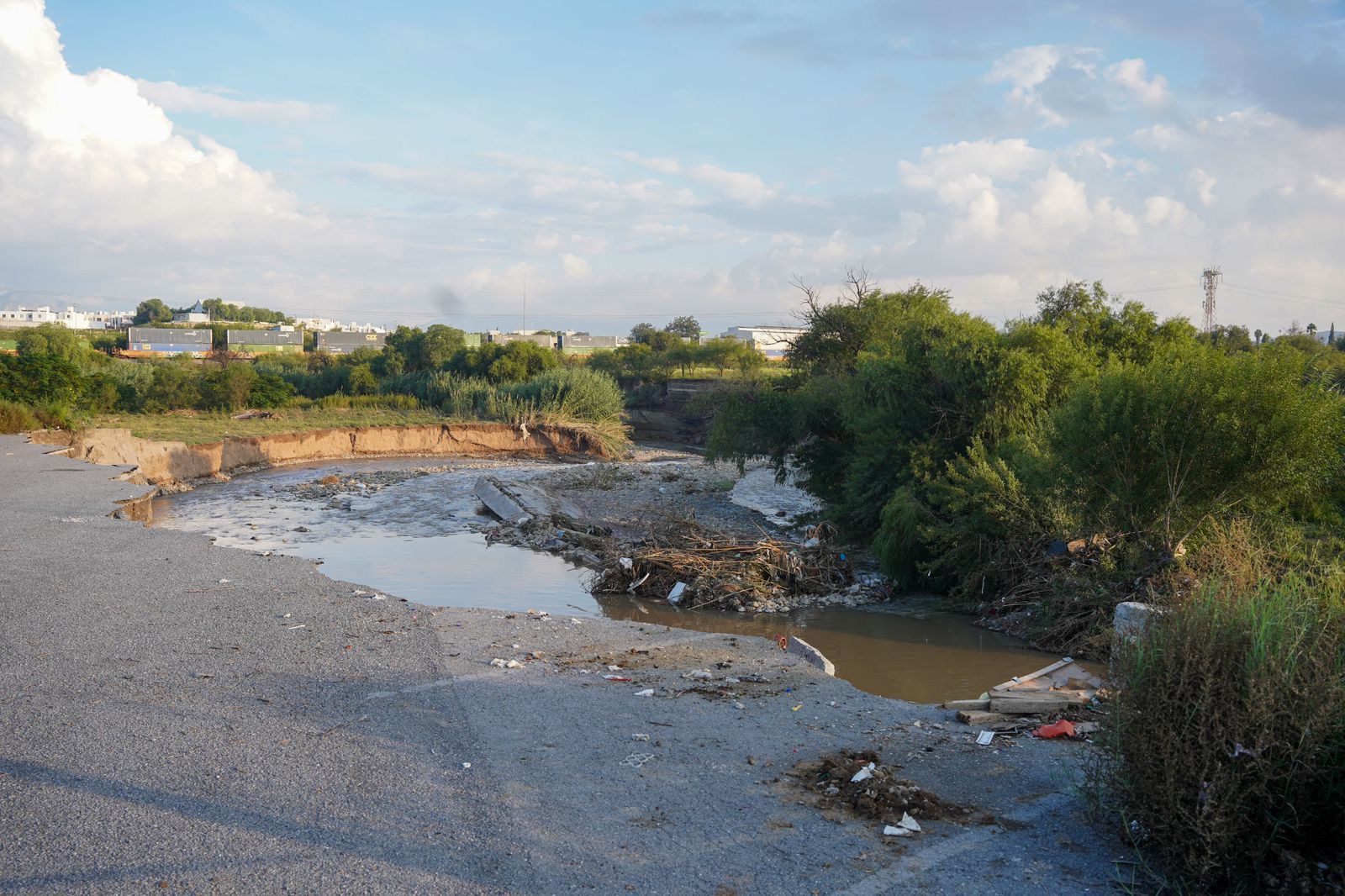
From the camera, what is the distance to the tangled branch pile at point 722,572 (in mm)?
15305

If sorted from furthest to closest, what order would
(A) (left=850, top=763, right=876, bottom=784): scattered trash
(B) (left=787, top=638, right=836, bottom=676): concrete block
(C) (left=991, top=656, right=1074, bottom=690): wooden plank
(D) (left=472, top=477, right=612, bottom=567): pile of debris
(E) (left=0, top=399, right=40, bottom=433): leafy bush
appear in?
(E) (left=0, top=399, right=40, bottom=433): leafy bush
(D) (left=472, top=477, right=612, bottom=567): pile of debris
(B) (left=787, top=638, right=836, bottom=676): concrete block
(C) (left=991, top=656, right=1074, bottom=690): wooden plank
(A) (left=850, top=763, right=876, bottom=784): scattered trash

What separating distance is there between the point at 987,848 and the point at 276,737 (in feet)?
15.5

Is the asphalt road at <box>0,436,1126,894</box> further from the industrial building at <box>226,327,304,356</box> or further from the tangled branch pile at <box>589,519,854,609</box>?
the industrial building at <box>226,327,304,356</box>

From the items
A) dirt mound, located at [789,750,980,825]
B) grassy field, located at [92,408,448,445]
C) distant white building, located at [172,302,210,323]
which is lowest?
grassy field, located at [92,408,448,445]

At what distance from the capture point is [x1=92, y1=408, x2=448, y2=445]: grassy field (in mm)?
35938

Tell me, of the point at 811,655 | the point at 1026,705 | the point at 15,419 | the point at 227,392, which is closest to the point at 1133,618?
the point at 1026,705

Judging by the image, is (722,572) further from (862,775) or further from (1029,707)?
(862,775)

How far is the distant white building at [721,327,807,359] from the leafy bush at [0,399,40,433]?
25732 millimetres

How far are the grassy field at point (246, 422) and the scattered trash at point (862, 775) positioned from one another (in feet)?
108

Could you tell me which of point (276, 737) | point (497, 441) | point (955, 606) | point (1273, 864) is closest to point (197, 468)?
point (497, 441)

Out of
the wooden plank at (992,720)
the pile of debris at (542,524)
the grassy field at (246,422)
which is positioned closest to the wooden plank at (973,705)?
the wooden plank at (992,720)

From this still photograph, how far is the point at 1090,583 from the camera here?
12.7 meters

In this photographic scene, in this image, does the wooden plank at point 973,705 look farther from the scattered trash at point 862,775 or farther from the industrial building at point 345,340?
the industrial building at point 345,340

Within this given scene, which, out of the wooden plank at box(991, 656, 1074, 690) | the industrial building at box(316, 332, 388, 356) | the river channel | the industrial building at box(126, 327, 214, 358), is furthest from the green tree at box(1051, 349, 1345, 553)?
the industrial building at box(316, 332, 388, 356)
